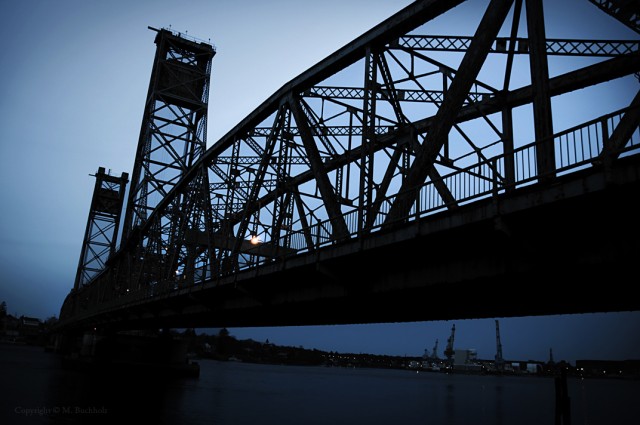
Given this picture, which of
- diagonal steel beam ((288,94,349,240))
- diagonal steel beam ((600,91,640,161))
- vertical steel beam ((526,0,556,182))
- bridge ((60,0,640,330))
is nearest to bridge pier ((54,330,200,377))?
bridge ((60,0,640,330))

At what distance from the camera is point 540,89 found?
1148 centimetres

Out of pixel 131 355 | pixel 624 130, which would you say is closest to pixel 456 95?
pixel 624 130

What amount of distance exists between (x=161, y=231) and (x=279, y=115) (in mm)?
26530

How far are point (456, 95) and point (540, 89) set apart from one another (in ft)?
7.18

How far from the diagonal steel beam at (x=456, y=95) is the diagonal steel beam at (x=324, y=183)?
96.1 inches

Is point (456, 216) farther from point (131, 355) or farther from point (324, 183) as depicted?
point (131, 355)

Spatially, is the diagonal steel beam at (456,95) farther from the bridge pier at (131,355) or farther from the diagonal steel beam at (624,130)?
the bridge pier at (131,355)

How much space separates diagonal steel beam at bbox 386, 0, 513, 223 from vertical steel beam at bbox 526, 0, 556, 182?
1006mm

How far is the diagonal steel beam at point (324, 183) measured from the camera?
54.0 ft

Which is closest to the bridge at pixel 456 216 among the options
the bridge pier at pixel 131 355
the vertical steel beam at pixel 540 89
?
the vertical steel beam at pixel 540 89

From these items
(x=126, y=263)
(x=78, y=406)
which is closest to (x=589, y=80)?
(x=78, y=406)

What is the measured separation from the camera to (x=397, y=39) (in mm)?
17500

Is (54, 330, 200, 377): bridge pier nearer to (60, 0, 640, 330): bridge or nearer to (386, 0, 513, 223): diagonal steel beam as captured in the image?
(60, 0, 640, 330): bridge

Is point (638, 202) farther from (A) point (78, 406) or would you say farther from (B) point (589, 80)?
(A) point (78, 406)
